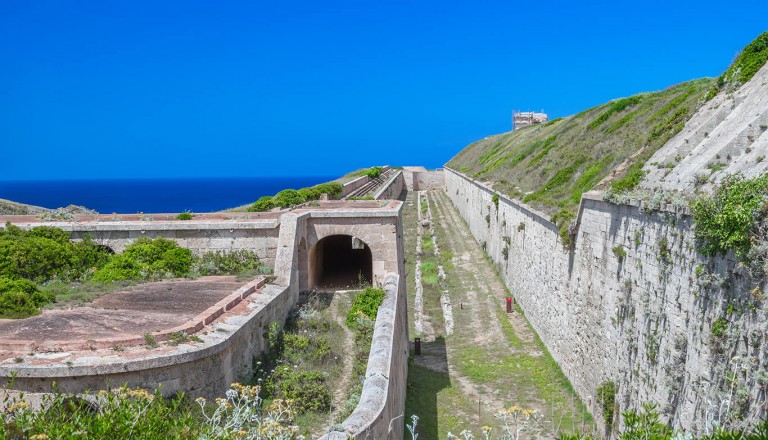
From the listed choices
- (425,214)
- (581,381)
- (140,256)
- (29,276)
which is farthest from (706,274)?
(425,214)

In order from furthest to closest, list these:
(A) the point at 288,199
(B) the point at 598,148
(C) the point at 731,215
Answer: (B) the point at 598,148, (A) the point at 288,199, (C) the point at 731,215

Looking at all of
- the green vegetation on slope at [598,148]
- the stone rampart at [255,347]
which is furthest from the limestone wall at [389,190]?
the stone rampart at [255,347]

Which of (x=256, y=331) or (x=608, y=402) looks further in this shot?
(x=608, y=402)

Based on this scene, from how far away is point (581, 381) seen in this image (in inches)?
571

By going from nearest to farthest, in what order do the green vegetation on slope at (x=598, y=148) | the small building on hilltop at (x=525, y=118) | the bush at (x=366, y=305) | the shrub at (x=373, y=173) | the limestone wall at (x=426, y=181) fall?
the bush at (x=366, y=305) < the green vegetation on slope at (x=598, y=148) < the shrub at (x=373, y=173) < the limestone wall at (x=426, y=181) < the small building on hilltop at (x=525, y=118)

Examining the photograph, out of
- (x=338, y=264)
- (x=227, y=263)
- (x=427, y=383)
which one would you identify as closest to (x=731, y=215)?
(x=427, y=383)

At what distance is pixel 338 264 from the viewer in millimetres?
22781

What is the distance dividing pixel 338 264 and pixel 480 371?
7.96 m

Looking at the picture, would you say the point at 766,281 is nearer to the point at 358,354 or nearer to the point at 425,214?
the point at 358,354

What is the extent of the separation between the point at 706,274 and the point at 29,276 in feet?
47.9

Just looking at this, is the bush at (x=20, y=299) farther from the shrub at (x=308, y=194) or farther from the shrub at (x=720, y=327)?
the shrub at (x=308, y=194)

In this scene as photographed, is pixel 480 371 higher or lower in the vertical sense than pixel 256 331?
lower

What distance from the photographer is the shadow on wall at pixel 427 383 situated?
13.3 meters

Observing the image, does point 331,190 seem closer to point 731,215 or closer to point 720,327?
point 720,327
